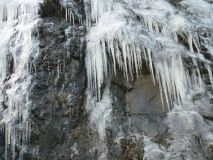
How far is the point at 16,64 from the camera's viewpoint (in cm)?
609

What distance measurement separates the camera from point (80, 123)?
577 cm

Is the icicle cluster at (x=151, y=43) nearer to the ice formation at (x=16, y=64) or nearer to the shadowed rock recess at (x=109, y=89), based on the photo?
the shadowed rock recess at (x=109, y=89)

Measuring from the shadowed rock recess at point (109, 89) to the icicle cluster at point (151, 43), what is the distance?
0.02 meters

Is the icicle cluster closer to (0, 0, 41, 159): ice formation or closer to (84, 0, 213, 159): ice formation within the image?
(84, 0, 213, 159): ice formation

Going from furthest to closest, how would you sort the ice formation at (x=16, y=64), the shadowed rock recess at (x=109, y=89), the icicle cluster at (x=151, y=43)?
the icicle cluster at (x=151, y=43), the ice formation at (x=16, y=64), the shadowed rock recess at (x=109, y=89)

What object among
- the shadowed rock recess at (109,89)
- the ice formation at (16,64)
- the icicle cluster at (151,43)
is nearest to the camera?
the shadowed rock recess at (109,89)

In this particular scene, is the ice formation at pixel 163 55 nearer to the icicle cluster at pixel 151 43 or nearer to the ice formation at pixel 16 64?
the icicle cluster at pixel 151 43

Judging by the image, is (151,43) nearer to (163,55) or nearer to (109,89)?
(163,55)

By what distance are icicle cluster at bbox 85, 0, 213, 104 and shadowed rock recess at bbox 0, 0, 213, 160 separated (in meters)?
0.02

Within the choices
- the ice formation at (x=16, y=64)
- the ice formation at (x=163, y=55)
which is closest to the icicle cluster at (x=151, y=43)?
the ice formation at (x=163, y=55)

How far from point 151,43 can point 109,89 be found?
3.06 ft

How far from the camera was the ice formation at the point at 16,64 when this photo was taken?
566 centimetres

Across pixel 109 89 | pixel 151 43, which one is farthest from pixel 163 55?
pixel 109 89

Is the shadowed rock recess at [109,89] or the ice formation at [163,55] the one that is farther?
the ice formation at [163,55]
